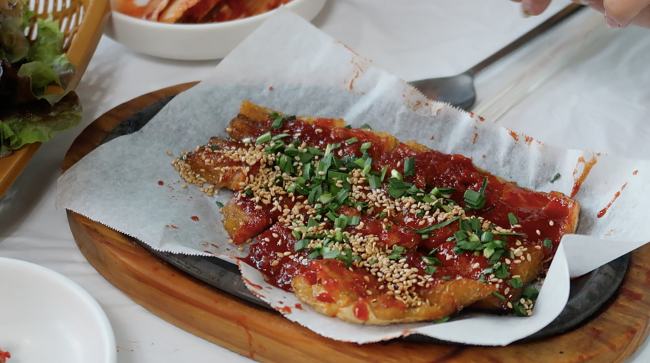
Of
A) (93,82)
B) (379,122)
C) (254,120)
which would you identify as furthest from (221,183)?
(93,82)

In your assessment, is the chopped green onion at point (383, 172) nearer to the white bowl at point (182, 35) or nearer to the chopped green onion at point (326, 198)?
the chopped green onion at point (326, 198)

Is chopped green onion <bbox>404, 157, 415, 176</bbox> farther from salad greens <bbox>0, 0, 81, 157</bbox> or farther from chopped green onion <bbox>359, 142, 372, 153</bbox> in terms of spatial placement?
salad greens <bbox>0, 0, 81, 157</bbox>

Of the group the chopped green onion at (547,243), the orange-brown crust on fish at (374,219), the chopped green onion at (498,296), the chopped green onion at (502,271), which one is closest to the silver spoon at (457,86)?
the orange-brown crust on fish at (374,219)

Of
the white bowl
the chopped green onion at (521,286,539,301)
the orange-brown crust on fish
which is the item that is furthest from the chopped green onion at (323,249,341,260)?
the white bowl

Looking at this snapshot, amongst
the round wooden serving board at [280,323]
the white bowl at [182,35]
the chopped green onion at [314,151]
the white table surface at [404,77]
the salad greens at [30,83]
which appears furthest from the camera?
the white bowl at [182,35]

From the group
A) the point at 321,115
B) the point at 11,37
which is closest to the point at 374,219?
the point at 321,115

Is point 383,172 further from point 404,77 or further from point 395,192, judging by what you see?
point 404,77
